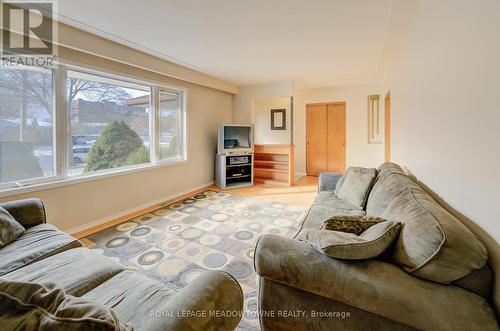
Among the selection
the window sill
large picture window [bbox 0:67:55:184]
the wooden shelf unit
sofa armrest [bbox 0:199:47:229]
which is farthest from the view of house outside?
the wooden shelf unit

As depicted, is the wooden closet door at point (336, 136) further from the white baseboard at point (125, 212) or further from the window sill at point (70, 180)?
the window sill at point (70, 180)

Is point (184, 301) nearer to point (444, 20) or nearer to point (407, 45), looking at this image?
point (444, 20)

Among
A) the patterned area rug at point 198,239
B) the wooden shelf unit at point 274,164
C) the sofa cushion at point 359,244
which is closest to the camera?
the sofa cushion at point 359,244

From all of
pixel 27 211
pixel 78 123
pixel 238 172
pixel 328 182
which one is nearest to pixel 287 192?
pixel 238 172

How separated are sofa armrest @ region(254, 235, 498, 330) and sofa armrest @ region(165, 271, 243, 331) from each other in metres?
0.28

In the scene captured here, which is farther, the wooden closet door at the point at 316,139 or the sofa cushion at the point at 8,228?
the wooden closet door at the point at 316,139

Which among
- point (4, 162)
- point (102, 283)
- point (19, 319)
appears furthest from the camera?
point (4, 162)

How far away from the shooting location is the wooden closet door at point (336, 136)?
5.89 meters

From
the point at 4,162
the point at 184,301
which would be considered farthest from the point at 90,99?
the point at 184,301

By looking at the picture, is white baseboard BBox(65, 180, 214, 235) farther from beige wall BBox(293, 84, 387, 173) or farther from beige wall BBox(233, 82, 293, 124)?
beige wall BBox(293, 84, 387, 173)

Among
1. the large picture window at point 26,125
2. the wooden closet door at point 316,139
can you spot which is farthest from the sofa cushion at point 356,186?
the wooden closet door at point 316,139

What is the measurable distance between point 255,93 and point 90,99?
11.4 ft

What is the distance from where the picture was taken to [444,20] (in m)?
1.44

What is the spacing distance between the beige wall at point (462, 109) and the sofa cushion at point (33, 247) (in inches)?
89.5
